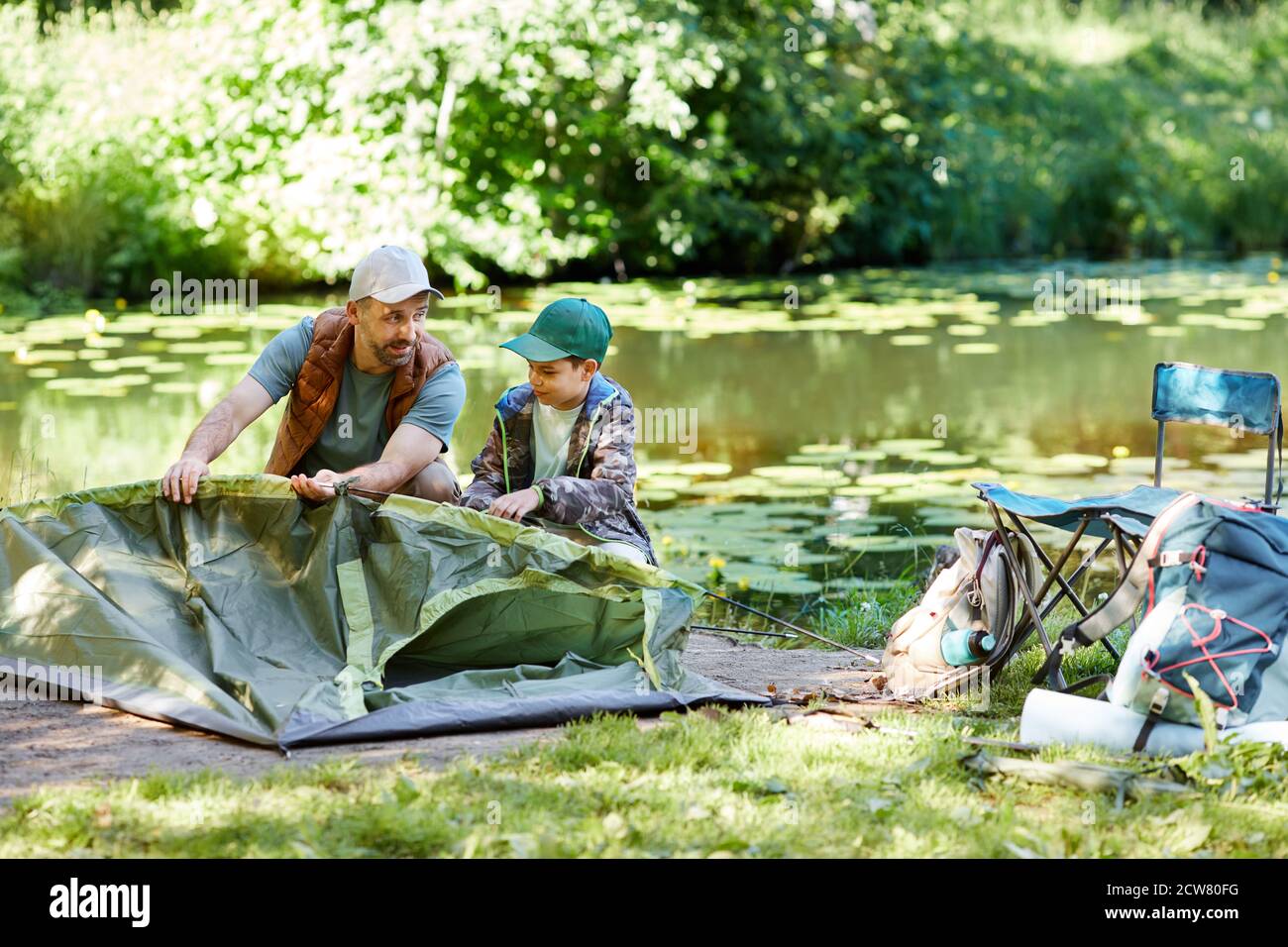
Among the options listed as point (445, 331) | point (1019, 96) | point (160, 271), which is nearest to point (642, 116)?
point (445, 331)

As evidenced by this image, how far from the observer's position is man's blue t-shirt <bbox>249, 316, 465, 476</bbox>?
4461mm

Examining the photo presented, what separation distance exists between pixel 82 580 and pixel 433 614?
89 cm

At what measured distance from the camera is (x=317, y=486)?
4.03 m

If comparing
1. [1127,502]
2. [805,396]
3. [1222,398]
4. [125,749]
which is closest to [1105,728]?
[1127,502]

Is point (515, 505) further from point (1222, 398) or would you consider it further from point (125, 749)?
point (1222, 398)

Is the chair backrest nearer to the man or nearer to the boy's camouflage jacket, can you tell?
the boy's camouflage jacket

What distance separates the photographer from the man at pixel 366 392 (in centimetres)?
427

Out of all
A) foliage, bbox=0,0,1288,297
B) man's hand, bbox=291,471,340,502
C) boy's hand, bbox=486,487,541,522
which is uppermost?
foliage, bbox=0,0,1288,297

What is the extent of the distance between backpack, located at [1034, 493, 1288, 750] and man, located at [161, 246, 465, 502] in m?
1.98

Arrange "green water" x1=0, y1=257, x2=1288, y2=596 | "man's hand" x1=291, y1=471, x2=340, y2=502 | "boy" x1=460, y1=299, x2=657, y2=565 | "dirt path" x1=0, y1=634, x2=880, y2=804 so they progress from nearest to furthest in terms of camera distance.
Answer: "dirt path" x1=0, y1=634, x2=880, y2=804, "man's hand" x1=291, y1=471, x2=340, y2=502, "boy" x1=460, y1=299, x2=657, y2=565, "green water" x1=0, y1=257, x2=1288, y2=596

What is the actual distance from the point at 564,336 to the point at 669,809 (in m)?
1.60

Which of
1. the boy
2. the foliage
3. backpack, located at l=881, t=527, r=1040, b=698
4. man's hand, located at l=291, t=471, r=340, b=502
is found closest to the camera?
backpack, located at l=881, t=527, r=1040, b=698

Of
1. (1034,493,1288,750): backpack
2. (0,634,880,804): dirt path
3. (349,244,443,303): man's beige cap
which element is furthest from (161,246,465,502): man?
(1034,493,1288,750): backpack
